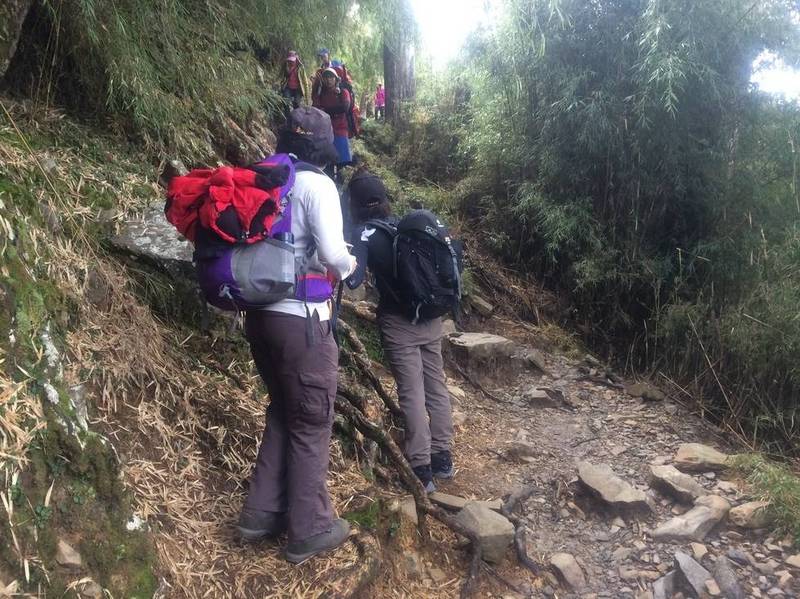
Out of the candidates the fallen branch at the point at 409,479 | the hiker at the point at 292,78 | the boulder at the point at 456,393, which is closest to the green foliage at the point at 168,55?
the hiker at the point at 292,78

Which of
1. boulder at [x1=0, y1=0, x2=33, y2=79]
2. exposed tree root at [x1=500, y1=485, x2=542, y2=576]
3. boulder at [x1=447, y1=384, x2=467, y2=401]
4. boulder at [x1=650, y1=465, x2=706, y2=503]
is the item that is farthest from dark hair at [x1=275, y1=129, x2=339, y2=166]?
boulder at [x1=447, y1=384, x2=467, y2=401]

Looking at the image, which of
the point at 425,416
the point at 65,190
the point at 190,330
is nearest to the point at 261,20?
the point at 65,190

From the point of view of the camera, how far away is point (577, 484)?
4.22 metres

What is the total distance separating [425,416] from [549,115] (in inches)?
180

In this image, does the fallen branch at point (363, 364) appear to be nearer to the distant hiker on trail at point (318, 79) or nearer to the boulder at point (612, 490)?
the boulder at point (612, 490)

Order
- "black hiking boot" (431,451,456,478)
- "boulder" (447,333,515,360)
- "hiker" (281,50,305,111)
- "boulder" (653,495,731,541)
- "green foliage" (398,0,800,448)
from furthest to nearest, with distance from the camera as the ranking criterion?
"hiker" (281,50,305,111) → "boulder" (447,333,515,360) → "green foliage" (398,0,800,448) → "black hiking boot" (431,451,456,478) → "boulder" (653,495,731,541)

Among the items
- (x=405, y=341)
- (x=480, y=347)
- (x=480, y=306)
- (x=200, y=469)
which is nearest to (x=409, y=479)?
(x=405, y=341)

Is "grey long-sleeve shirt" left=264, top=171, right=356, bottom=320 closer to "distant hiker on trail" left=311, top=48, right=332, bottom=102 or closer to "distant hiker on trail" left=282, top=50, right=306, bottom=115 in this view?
"distant hiker on trail" left=282, top=50, right=306, bottom=115

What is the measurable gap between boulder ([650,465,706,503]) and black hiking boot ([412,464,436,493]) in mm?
1535

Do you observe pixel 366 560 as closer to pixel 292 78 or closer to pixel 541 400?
pixel 541 400

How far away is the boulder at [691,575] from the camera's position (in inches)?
128

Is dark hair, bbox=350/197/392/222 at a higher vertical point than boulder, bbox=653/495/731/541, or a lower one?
higher

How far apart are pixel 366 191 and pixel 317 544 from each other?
2.04m

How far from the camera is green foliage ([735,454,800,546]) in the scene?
3.68 m
